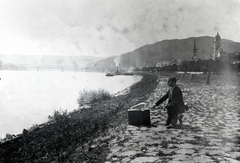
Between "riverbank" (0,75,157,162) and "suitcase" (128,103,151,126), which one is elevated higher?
"suitcase" (128,103,151,126)

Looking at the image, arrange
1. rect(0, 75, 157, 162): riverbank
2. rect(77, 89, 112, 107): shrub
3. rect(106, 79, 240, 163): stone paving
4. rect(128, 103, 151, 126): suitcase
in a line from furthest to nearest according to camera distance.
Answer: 1. rect(77, 89, 112, 107): shrub
2. rect(128, 103, 151, 126): suitcase
3. rect(0, 75, 157, 162): riverbank
4. rect(106, 79, 240, 163): stone paving

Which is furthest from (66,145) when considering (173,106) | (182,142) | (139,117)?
(182,142)

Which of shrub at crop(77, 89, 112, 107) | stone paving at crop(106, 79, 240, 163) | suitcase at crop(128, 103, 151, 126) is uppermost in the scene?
suitcase at crop(128, 103, 151, 126)

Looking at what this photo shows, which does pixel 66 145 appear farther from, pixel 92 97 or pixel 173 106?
pixel 92 97

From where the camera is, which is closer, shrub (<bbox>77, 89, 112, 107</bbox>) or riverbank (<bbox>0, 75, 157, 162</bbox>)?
riverbank (<bbox>0, 75, 157, 162</bbox>)

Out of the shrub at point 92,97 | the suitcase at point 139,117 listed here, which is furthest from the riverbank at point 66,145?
the shrub at point 92,97

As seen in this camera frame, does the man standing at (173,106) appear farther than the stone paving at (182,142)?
Yes

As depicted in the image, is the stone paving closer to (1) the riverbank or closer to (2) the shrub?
(1) the riverbank

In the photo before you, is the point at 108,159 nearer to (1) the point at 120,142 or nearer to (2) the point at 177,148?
(1) the point at 120,142

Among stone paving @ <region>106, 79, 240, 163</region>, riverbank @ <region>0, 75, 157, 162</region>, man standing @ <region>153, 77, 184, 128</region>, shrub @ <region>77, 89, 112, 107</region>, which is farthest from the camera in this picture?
shrub @ <region>77, 89, 112, 107</region>

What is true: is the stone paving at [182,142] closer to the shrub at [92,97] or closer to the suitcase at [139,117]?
the suitcase at [139,117]

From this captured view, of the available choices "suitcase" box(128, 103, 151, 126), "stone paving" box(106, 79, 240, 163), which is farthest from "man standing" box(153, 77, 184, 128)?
"suitcase" box(128, 103, 151, 126)

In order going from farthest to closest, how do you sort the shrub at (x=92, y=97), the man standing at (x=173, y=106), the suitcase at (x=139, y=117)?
the shrub at (x=92, y=97) < the suitcase at (x=139, y=117) < the man standing at (x=173, y=106)

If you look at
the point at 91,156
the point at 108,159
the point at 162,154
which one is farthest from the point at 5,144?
the point at 162,154
